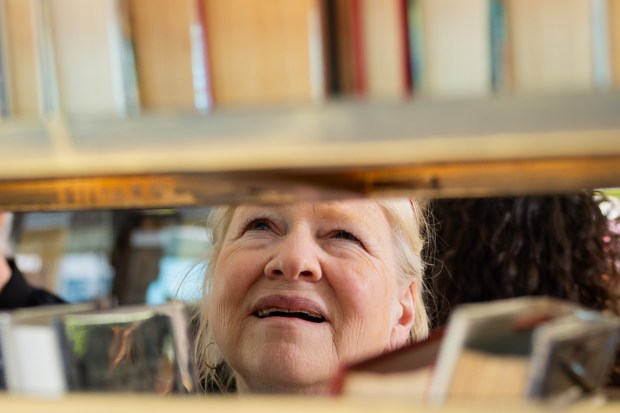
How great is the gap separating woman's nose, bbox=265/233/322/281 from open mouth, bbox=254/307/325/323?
0.07 metres

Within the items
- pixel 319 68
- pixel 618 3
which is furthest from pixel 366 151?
pixel 618 3

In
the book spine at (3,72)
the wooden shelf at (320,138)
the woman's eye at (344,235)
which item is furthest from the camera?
the woman's eye at (344,235)

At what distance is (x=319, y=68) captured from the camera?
0.77 m

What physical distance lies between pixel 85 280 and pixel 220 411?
1920 mm

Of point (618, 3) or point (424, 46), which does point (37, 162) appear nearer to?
point (424, 46)

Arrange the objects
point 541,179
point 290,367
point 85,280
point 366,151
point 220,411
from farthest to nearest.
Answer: point 85,280 < point 290,367 < point 541,179 < point 220,411 < point 366,151

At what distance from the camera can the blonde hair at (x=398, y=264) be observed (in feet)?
5.78

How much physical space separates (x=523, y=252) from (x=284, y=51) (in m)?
1.36

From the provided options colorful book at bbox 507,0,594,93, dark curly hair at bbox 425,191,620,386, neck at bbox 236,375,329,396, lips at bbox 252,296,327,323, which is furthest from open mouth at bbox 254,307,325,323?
colorful book at bbox 507,0,594,93

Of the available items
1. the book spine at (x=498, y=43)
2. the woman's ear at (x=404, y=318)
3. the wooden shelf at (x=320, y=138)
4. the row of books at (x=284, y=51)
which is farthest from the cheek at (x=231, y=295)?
the book spine at (x=498, y=43)

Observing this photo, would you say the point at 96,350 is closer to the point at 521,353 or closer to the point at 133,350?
the point at 133,350

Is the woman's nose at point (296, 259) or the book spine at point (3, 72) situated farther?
the woman's nose at point (296, 259)

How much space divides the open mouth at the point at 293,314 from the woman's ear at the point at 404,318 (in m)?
0.20

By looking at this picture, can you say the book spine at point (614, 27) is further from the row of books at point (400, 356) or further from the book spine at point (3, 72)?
the book spine at point (3, 72)
